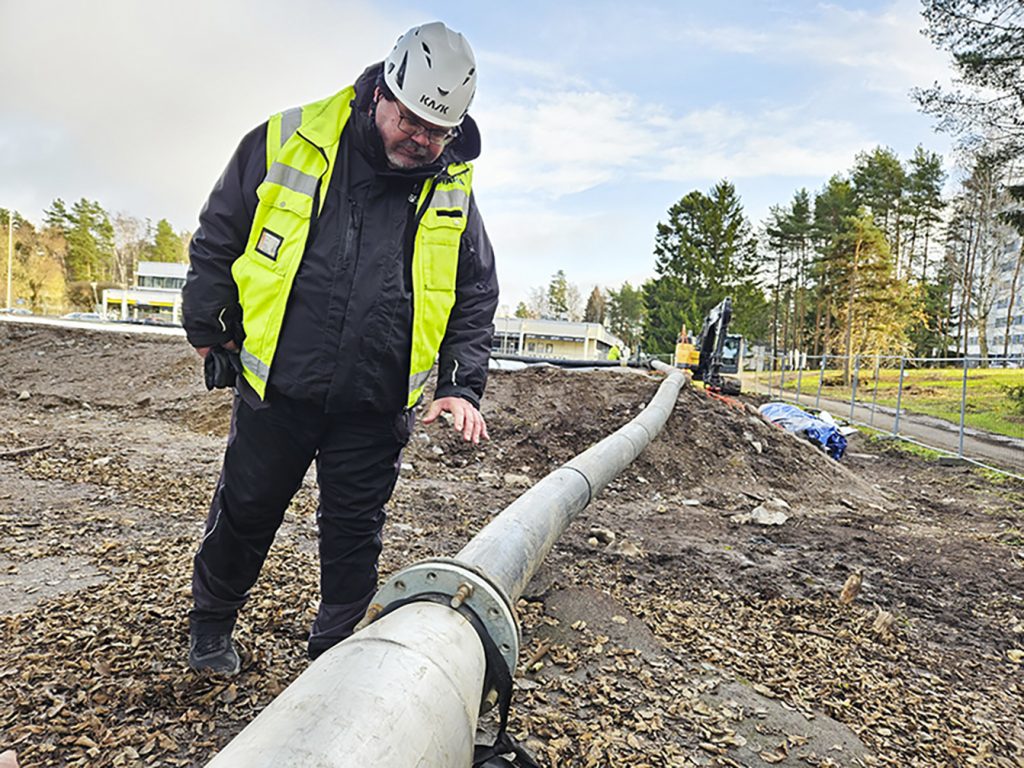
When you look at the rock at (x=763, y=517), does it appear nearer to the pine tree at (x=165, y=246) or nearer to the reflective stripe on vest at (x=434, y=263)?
the reflective stripe on vest at (x=434, y=263)

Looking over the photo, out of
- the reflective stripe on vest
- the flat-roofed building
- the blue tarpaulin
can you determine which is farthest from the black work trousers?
the flat-roofed building

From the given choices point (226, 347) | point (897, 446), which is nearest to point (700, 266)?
point (897, 446)

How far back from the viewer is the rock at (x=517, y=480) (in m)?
6.57

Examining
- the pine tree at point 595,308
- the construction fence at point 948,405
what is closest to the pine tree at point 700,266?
the construction fence at point 948,405

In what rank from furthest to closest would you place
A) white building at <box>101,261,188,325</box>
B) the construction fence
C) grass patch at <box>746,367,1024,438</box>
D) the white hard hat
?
white building at <box>101,261,188,325</box> → grass patch at <box>746,367,1024,438</box> → the construction fence → the white hard hat

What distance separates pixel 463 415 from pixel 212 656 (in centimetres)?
121

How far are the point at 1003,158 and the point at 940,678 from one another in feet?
54.3

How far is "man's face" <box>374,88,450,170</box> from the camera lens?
215 centimetres

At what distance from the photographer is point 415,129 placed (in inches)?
85.0

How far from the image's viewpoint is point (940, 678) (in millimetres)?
2938

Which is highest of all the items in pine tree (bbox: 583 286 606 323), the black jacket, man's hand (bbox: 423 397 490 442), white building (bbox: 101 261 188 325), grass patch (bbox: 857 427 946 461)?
pine tree (bbox: 583 286 606 323)

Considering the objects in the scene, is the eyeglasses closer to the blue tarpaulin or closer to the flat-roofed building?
the blue tarpaulin

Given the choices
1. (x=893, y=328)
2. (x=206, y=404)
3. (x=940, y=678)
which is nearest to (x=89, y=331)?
(x=206, y=404)

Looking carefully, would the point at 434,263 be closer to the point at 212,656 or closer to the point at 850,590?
the point at 212,656
